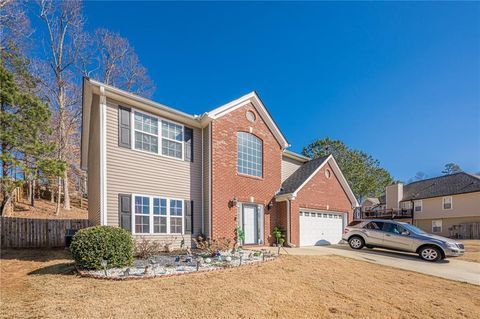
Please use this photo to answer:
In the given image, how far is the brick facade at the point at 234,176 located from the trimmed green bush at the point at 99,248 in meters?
4.50

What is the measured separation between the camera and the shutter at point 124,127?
32.6 ft

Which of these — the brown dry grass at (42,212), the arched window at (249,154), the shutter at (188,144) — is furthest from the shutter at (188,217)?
the brown dry grass at (42,212)

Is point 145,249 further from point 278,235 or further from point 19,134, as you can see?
point 19,134

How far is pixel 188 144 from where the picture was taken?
1196 centimetres

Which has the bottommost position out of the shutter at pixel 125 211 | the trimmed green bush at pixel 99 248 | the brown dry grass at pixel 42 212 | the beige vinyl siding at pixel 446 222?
the beige vinyl siding at pixel 446 222

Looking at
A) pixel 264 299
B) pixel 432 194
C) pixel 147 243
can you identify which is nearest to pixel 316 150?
pixel 432 194

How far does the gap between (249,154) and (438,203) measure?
86.6 feet

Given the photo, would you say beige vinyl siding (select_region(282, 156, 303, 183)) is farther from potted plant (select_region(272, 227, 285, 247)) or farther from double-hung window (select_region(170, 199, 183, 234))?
double-hung window (select_region(170, 199, 183, 234))

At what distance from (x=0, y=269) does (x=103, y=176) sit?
4376 mm

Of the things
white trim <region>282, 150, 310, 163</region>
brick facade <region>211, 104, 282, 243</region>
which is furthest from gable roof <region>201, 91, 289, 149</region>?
white trim <region>282, 150, 310, 163</region>

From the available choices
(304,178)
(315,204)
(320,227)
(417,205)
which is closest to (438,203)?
(417,205)

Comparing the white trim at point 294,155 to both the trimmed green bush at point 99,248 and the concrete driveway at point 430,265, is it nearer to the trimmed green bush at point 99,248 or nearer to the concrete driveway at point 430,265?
the concrete driveway at point 430,265

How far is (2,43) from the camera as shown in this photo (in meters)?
15.5

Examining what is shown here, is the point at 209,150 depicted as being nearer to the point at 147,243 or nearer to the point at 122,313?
the point at 147,243
